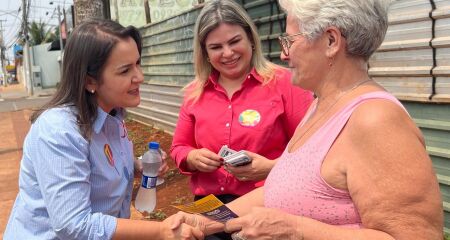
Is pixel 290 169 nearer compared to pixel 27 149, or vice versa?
pixel 290 169

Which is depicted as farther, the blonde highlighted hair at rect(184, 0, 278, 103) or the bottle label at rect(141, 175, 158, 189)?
the blonde highlighted hair at rect(184, 0, 278, 103)

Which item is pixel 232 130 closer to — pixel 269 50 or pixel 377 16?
pixel 377 16

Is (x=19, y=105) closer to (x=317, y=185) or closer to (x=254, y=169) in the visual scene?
(x=254, y=169)

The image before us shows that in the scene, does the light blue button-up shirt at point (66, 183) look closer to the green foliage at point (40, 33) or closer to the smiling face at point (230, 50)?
the smiling face at point (230, 50)

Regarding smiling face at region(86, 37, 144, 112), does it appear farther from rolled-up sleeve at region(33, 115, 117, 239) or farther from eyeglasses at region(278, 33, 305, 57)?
eyeglasses at region(278, 33, 305, 57)

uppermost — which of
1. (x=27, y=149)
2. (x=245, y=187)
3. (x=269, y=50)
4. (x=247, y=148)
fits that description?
(x=269, y=50)

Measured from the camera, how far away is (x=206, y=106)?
115 inches

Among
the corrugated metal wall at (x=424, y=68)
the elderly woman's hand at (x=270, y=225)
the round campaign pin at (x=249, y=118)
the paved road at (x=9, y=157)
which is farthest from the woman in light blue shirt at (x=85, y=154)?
the paved road at (x=9, y=157)

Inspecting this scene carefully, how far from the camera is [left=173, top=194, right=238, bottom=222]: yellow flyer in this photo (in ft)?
6.60

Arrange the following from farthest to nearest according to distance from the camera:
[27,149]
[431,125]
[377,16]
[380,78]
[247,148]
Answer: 1. [380,78]
2. [431,125]
3. [247,148]
4. [27,149]
5. [377,16]

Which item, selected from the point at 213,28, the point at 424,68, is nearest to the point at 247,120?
the point at 213,28

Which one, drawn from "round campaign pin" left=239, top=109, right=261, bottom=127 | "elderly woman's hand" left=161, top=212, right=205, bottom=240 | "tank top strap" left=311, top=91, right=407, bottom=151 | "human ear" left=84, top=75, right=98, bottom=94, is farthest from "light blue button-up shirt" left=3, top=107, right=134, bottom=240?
"tank top strap" left=311, top=91, right=407, bottom=151

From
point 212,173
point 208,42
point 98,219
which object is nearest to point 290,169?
point 98,219

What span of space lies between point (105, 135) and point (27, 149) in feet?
1.28
